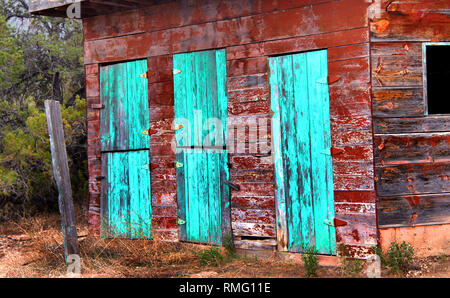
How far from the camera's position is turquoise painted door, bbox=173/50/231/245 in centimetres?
690

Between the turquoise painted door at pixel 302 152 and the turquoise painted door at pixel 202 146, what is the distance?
0.85 metres

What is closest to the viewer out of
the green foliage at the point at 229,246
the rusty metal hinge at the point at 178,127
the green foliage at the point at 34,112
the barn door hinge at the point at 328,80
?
the barn door hinge at the point at 328,80

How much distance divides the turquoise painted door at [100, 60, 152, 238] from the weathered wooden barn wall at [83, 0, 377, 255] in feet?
0.48

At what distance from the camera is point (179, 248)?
23.2 feet

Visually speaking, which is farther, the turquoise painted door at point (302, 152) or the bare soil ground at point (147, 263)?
the turquoise painted door at point (302, 152)

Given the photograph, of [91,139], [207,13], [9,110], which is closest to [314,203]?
[207,13]

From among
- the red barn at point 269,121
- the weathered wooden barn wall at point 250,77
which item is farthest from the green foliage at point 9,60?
the weathered wooden barn wall at point 250,77

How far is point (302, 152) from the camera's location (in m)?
6.31

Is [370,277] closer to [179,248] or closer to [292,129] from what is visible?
[292,129]

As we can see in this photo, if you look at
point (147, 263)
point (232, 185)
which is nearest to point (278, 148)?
point (232, 185)

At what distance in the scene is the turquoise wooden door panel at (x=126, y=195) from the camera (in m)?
7.52

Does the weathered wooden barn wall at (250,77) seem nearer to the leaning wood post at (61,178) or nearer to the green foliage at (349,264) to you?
the green foliage at (349,264)

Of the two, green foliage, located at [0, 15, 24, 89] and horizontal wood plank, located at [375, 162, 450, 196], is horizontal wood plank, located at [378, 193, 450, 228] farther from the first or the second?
green foliage, located at [0, 15, 24, 89]

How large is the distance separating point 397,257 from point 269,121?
7.85 ft
